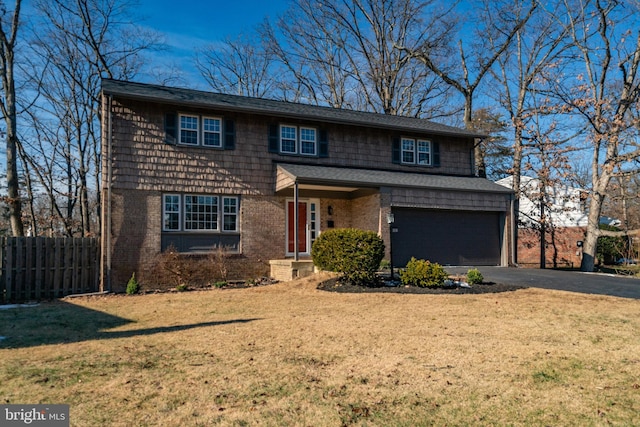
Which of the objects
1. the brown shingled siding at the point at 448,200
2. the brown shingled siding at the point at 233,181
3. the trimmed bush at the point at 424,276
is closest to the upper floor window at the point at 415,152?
the brown shingled siding at the point at 233,181

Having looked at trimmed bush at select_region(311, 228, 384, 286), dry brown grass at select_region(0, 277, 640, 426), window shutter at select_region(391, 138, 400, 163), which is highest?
window shutter at select_region(391, 138, 400, 163)

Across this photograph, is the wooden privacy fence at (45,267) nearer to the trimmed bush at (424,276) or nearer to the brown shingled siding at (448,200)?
the trimmed bush at (424,276)

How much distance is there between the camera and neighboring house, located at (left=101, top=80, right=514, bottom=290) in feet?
42.3

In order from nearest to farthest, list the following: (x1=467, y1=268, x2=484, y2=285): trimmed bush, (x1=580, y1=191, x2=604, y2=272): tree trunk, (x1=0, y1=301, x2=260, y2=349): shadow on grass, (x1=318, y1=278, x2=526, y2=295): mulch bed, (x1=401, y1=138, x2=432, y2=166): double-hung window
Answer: (x1=0, y1=301, x2=260, y2=349): shadow on grass
(x1=318, y1=278, x2=526, y2=295): mulch bed
(x1=467, y1=268, x2=484, y2=285): trimmed bush
(x1=401, y1=138, x2=432, y2=166): double-hung window
(x1=580, y1=191, x2=604, y2=272): tree trunk

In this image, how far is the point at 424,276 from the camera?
1115cm

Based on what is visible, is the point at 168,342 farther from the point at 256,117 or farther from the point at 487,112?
the point at 487,112

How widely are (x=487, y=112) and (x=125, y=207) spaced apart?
964 inches

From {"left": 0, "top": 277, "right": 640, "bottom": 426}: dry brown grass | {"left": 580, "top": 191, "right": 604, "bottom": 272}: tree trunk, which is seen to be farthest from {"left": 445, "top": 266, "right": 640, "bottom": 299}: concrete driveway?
{"left": 580, "top": 191, "right": 604, "bottom": 272}: tree trunk

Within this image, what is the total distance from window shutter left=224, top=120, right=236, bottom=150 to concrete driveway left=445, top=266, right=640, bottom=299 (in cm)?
796

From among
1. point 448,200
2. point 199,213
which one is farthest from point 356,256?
point 448,200

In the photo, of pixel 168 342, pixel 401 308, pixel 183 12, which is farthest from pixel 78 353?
A: pixel 183 12

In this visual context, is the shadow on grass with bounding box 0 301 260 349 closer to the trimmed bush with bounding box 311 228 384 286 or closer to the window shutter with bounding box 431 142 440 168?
the trimmed bush with bounding box 311 228 384 286

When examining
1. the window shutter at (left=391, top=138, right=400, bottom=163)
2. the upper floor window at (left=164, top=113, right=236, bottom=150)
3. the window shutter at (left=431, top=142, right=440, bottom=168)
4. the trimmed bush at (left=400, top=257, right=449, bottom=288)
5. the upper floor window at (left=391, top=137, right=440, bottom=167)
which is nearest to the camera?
the trimmed bush at (left=400, top=257, right=449, bottom=288)

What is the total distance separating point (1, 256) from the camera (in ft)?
35.9
